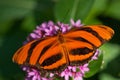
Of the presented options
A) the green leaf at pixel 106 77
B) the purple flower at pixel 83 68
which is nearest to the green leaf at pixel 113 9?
the green leaf at pixel 106 77

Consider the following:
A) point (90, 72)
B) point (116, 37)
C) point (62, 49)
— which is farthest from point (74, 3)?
point (62, 49)

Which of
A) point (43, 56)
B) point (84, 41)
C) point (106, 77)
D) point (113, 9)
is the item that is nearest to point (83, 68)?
point (84, 41)

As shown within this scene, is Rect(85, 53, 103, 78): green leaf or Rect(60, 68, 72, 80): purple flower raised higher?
Rect(60, 68, 72, 80): purple flower

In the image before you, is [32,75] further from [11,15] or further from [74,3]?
[11,15]

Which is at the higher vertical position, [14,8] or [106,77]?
[14,8]

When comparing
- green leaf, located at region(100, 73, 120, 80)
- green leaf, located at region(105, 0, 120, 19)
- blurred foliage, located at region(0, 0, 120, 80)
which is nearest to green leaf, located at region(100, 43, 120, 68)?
blurred foliage, located at region(0, 0, 120, 80)

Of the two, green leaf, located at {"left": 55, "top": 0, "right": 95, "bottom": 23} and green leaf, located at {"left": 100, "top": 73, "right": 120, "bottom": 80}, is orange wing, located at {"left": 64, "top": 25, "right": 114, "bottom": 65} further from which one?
green leaf, located at {"left": 100, "top": 73, "right": 120, "bottom": 80}

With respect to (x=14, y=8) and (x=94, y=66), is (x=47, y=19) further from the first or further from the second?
(x=94, y=66)

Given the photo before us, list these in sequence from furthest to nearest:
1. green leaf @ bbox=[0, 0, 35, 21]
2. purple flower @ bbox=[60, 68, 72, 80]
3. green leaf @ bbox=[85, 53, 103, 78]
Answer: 1. green leaf @ bbox=[0, 0, 35, 21]
2. green leaf @ bbox=[85, 53, 103, 78]
3. purple flower @ bbox=[60, 68, 72, 80]
